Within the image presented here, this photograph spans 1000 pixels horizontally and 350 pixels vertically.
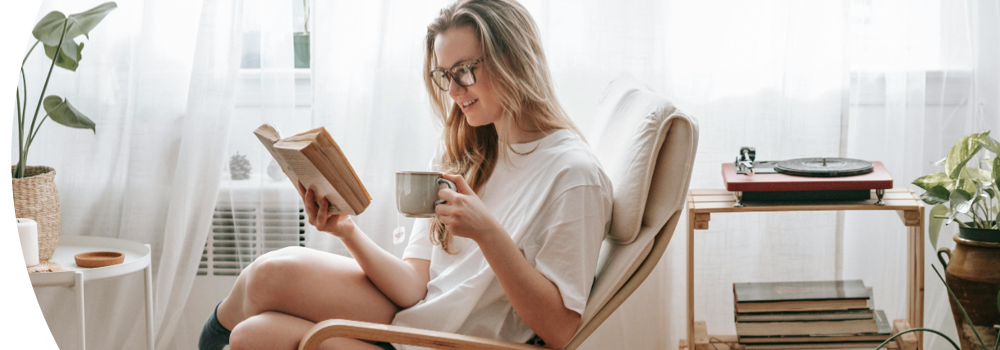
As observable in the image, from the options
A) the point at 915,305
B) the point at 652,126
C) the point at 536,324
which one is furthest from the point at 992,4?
the point at 536,324

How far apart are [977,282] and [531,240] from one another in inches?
38.9

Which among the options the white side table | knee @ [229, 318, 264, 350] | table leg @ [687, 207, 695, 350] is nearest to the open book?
knee @ [229, 318, 264, 350]

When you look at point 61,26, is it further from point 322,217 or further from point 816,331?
point 816,331

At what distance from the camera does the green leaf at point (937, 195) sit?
1.54 metres

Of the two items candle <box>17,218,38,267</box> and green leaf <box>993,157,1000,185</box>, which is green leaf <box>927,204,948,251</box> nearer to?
green leaf <box>993,157,1000,185</box>

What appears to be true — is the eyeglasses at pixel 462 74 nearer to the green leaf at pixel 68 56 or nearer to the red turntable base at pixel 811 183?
the red turntable base at pixel 811 183

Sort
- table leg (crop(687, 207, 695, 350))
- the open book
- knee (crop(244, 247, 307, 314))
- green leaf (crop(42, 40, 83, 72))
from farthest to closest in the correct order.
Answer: green leaf (crop(42, 40, 83, 72)) → table leg (crop(687, 207, 695, 350)) → knee (crop(244, 247, 307, 314)) → the open book

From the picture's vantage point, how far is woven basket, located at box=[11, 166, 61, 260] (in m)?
1.68

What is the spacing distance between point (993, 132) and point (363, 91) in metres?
1.65

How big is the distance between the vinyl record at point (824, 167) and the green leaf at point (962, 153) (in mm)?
148

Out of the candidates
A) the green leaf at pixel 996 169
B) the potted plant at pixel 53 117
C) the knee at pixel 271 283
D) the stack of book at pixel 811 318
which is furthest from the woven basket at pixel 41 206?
the green leaf at pixel 996 169

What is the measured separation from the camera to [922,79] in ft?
6.19

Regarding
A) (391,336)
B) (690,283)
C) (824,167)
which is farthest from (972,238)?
(391,336)

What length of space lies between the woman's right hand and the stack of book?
3.01 feet
